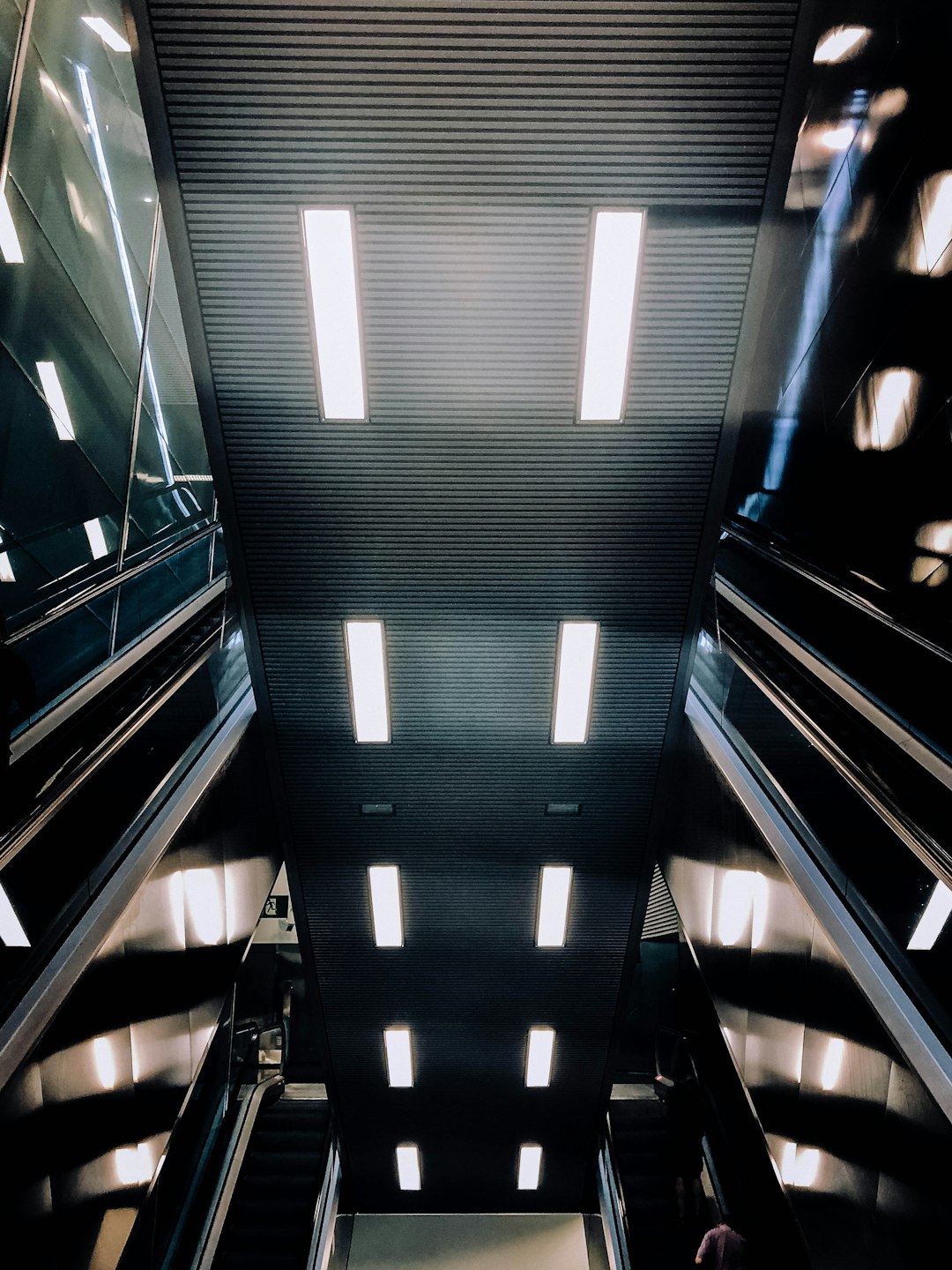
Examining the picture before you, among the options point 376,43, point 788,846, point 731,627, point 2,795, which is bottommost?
point 788,846

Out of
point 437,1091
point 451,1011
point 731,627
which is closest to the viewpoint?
point 731,627

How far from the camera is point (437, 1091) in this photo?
32.8ft

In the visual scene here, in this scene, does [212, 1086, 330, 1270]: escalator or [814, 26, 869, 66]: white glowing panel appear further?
[212, 1086, 330, 1270]: escalator

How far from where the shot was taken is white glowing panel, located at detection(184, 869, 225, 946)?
5656 mm

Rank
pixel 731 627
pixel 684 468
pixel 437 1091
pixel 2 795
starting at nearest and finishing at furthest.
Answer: pixel 2 795, pixel 684 468, pixel 731 627, pixel 437 1091

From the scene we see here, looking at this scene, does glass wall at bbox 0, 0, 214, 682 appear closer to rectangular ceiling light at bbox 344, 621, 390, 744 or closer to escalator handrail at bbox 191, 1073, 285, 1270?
rectangular ceiling light at bbox 344, 621, 390, 744

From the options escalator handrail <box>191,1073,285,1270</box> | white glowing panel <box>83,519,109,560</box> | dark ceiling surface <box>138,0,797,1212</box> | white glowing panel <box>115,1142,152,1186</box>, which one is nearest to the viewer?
dark ceiling surface <box>138,0,797,1212</box>

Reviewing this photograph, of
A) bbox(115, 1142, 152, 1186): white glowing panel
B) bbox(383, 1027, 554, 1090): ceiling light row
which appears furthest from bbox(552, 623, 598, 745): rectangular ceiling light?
bbox(383, 1027, 554, 1090): ceiling light row

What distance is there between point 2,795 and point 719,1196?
27.1ft

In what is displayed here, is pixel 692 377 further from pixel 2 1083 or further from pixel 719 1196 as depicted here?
pixel 719 1196

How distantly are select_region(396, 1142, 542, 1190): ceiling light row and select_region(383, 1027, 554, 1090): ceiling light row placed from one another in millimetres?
1460

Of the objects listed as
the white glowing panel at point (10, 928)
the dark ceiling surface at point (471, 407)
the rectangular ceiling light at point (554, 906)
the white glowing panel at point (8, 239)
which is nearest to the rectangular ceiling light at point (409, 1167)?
the dark ceiling surface at point (471, 407)

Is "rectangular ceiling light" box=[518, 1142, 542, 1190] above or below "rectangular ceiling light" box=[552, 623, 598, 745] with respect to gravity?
below

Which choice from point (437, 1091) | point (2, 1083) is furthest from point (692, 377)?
point (437, 1091)
